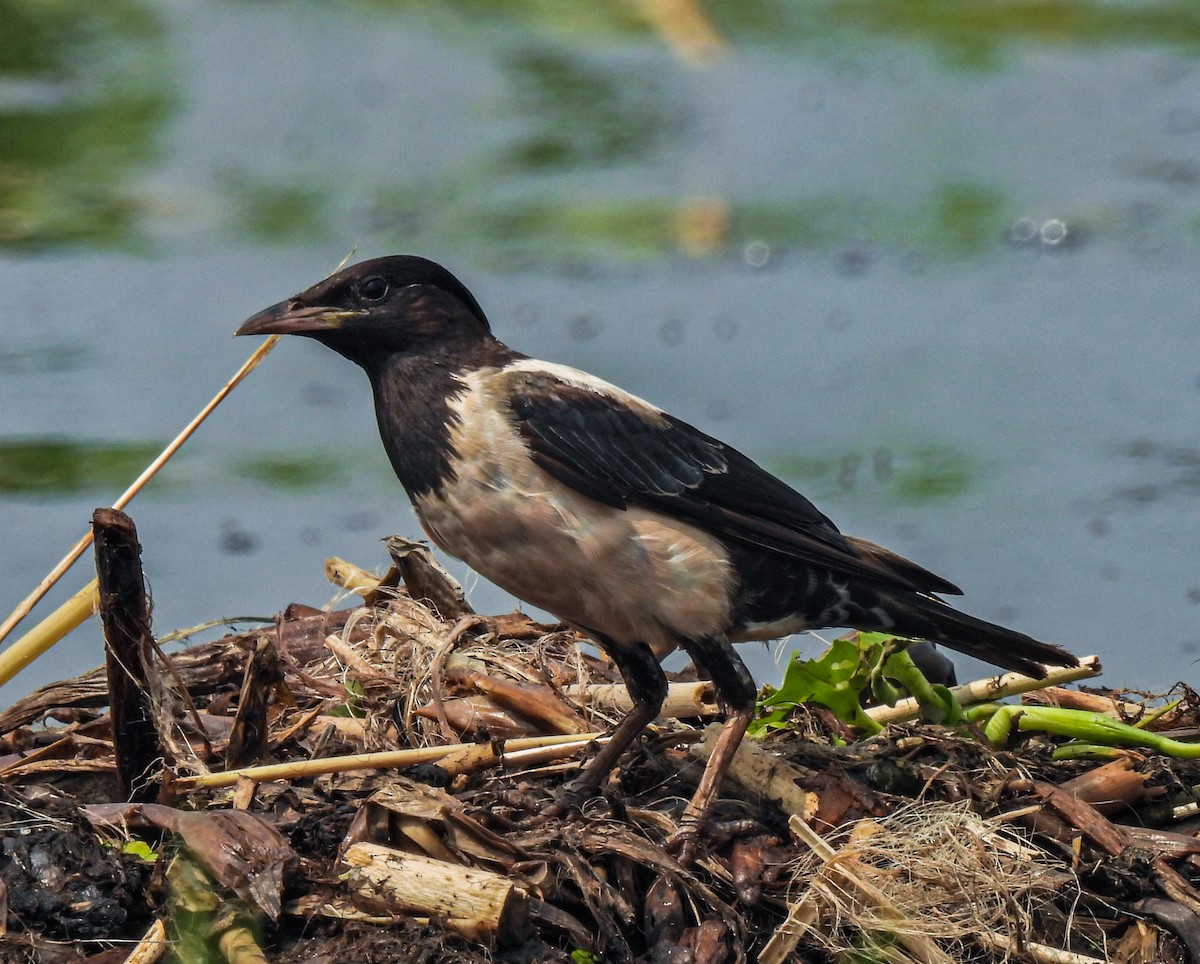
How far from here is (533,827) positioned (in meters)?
4.09

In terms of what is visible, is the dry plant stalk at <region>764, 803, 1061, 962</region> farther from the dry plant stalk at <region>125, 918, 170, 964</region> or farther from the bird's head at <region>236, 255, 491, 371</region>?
the bird's head at <region>236, 255, 491, 371</region>

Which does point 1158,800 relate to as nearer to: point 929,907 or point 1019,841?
point 1019,841

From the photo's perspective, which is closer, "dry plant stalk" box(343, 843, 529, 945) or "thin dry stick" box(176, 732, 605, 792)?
"dry plant stalk" box(343, 843, 529, 945)

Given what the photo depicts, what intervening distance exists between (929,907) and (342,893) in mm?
1452

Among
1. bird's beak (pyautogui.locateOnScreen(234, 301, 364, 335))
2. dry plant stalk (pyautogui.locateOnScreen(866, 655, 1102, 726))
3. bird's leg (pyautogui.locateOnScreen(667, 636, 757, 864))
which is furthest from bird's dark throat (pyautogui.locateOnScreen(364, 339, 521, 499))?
dry plant stalk (pyautogui.locateOnScreen(866, 655, 1102, 726))

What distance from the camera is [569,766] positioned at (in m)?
4.64

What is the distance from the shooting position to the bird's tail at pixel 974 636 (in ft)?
15.3

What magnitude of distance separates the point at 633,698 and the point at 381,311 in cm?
144

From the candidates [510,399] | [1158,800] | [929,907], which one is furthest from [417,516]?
[1158,800]

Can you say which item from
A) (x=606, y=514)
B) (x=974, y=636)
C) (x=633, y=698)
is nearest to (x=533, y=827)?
(x=633, y=698)

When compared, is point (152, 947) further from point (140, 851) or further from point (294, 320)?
point (294, 320)

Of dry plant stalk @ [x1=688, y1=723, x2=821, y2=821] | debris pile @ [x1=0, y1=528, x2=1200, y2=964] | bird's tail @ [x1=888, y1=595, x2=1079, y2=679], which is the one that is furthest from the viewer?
bird's tail @ [x1=888, y1=595, x2=1079, y2=679]

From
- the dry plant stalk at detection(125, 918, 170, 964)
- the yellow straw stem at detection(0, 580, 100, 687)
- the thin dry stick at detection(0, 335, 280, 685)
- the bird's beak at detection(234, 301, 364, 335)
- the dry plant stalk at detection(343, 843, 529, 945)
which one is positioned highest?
the bird's beak at detection(234, 301, 364, 335)

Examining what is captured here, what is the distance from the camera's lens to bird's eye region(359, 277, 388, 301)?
4.79m
